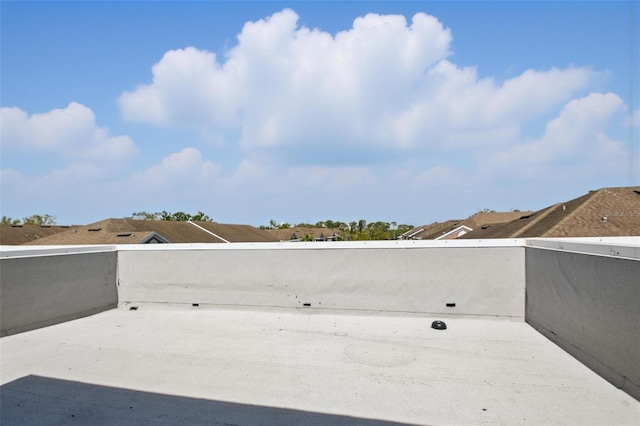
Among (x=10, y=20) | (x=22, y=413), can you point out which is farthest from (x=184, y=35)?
(x=22, y=413)

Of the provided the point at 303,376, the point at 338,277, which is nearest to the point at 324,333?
the point at 338,277

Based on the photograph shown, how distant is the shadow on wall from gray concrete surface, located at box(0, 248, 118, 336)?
235 cm

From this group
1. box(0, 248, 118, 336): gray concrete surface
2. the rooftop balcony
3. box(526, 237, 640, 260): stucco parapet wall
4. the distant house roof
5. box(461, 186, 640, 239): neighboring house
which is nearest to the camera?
the rooftop balcony

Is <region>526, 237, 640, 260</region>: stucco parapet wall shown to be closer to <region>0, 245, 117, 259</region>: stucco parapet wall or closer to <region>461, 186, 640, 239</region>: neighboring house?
<region>461, 186, 640, 239</region>: neighboring house

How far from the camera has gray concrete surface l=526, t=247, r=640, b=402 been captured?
282cm

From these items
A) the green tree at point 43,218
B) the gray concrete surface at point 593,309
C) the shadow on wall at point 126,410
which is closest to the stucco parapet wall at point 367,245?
the gray concrete surface at point 593,309

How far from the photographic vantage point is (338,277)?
222 inches

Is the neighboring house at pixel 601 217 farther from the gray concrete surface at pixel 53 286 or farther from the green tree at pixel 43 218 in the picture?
the green tree at pixel 43 218

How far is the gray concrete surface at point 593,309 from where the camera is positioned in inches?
111

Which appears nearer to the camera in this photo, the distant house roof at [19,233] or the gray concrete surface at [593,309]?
the gray concrete surface at [593,309]

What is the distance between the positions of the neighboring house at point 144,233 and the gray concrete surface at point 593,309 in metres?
20.9

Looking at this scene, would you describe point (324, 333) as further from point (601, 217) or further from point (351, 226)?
point (351, 226)

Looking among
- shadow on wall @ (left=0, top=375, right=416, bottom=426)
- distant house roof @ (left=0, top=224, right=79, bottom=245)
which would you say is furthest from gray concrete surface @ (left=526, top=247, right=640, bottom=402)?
distant house roof @ (left=0, top=224, right=79, bottom=245)

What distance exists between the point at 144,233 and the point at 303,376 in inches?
855
